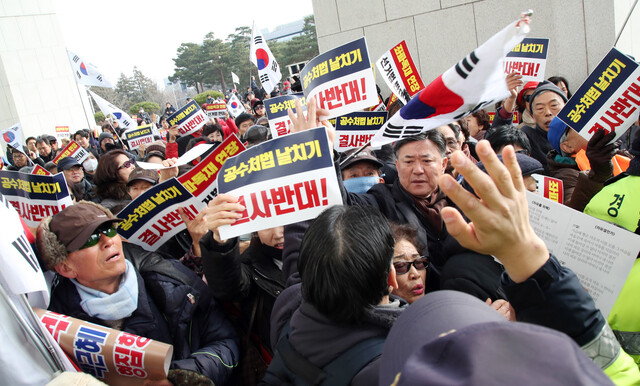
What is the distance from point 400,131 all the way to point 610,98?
4.77 ft

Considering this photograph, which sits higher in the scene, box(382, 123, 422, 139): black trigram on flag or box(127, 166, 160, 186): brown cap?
box(382, 123, 422, 139): black trigram on flag

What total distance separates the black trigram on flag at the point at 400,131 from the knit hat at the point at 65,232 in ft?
5.31

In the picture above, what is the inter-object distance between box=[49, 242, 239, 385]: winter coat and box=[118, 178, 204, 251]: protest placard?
1.05ft

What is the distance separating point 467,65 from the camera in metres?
2.16

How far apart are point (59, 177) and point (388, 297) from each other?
289cm

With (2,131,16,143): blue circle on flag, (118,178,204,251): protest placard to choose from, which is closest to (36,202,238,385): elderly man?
(118,178,204,251): protest placard

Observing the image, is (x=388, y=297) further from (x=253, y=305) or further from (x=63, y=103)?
(x=63, y=103)

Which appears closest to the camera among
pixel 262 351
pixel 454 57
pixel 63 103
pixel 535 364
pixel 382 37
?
pixel 535 364

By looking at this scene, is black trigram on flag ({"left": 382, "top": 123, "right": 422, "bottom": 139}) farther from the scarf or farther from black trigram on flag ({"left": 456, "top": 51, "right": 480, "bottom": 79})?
the scarf

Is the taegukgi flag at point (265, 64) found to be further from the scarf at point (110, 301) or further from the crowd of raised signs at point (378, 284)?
the scarf at point (110, 301)

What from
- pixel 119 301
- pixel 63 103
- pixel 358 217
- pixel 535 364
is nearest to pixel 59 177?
pixel 119 301

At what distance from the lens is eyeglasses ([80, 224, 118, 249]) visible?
2115 millimetres

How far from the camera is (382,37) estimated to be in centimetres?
920

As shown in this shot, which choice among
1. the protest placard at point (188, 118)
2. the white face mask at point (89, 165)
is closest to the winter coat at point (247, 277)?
the protest placard at point (188, 118)
